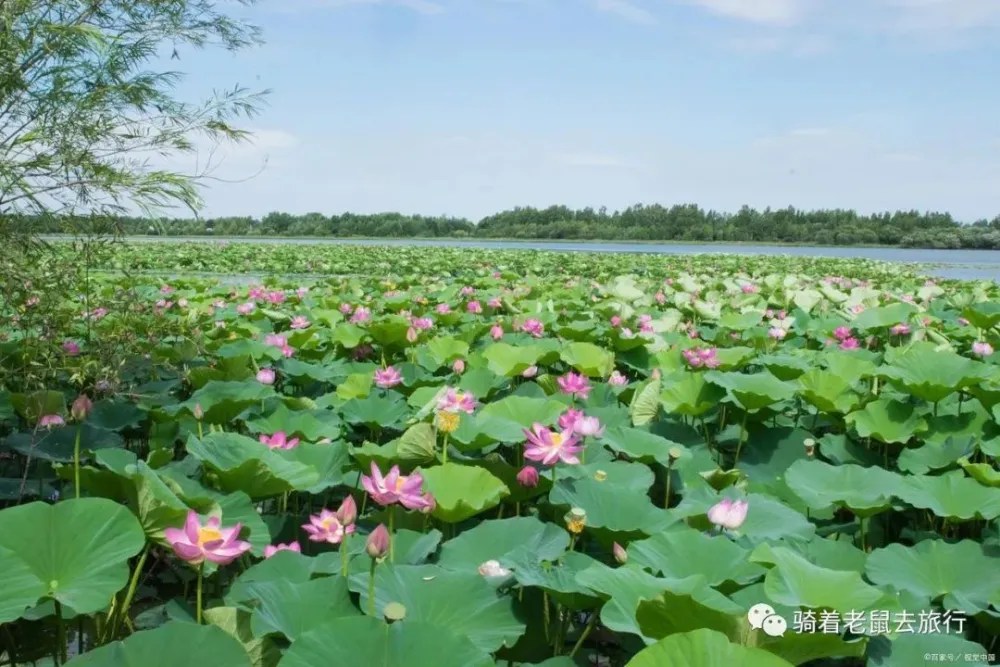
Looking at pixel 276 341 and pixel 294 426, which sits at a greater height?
pixel 276 341

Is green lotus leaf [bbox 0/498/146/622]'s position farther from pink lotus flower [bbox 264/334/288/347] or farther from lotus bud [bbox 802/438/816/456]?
pink lotus flower [bbox 264/334/288/347]

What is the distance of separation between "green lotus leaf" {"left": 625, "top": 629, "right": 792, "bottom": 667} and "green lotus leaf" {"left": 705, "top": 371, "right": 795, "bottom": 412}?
1.40 m

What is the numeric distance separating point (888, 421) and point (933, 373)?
278 millimetres

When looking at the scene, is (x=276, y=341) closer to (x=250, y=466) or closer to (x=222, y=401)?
(x=222, y=401)

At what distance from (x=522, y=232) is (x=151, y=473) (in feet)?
178

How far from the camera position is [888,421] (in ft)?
7.26

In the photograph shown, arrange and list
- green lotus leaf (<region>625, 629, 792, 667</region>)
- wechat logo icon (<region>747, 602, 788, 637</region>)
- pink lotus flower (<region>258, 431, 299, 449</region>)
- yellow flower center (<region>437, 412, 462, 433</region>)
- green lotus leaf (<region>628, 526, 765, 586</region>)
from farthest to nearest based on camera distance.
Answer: pink lotus flower (<region>258, 431, 299, 449</region>)
yellow flower center (<region>437, 412, 462, 433</region>)
green lotus leaf (<region>628, 526, 765, 586</region>)
wechat logo icon (<region>747, 602, 788, 637</region>)
green lotus leaf (<region>625, 629, 792, 667</region>)

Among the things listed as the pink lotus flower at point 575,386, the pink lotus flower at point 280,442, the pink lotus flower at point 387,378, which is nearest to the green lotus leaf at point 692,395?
the pink lotus flower at point 575,386

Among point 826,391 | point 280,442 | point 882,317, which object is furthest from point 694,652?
point 882,317

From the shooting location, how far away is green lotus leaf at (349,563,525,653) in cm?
114

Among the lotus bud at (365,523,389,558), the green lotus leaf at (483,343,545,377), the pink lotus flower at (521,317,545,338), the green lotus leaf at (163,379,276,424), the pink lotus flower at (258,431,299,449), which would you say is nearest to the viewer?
the lotus bud at (365,523,389,558)

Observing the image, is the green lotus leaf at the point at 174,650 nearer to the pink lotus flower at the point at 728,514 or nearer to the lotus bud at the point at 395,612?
the lotus bud at the point at 395,612

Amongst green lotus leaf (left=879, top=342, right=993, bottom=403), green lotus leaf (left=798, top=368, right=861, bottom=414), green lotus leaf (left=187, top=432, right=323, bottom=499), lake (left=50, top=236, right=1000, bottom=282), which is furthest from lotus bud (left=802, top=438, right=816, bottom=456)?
lake (left=50, top=236, right=1000, bottom=282)

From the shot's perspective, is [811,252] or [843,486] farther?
[811,252]
